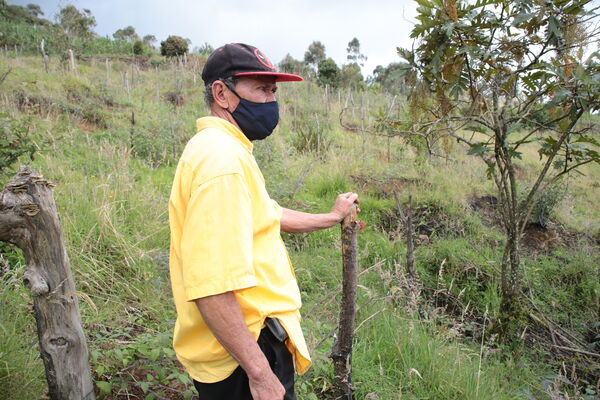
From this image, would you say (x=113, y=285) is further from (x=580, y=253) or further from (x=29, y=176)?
(x=580, y=253)

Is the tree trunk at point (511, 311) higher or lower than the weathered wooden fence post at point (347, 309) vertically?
lower

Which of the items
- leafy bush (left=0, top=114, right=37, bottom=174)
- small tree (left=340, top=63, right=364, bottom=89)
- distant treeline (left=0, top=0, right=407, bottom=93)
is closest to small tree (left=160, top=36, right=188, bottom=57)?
distant treeline (left=0, top=0, right=407, bottom=93)

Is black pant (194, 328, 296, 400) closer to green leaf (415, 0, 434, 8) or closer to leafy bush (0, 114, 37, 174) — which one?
green leaf (415, 0, 434, 8)

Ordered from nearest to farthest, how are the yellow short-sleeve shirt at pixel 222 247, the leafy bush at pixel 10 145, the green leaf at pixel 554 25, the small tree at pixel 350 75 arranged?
the yellow short-sleeve shirt at pixel 222 247
the green leaf at pixel 554 25
the leafy bush at pixel 10 145
the small tree at pixel 350 75

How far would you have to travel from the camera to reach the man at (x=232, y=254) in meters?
1.23

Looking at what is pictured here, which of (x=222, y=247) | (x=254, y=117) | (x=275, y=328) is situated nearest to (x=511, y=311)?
(x=275, y=328)

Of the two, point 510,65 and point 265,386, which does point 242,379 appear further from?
point 510,65

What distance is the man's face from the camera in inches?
61.9

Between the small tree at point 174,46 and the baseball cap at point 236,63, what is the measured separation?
22160 millimetres

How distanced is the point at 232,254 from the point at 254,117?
2.04ft

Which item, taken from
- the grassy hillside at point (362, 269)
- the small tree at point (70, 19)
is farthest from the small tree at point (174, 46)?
the grassy hillside at point (362, 269)

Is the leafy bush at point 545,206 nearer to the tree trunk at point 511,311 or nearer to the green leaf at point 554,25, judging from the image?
the tree trunk at point 511,311

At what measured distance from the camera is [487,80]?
3.06m

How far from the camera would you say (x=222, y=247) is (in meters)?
1.23
